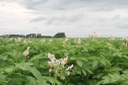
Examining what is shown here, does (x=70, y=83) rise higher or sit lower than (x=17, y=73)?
lower

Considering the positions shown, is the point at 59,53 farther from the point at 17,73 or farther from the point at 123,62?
the point at 17,73

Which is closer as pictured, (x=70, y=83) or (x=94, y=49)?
(x=70, y=83)

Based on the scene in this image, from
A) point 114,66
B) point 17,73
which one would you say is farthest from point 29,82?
point 114,66

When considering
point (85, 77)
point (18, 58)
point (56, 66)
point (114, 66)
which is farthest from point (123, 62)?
point (56, 66)

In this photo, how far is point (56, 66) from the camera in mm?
3852

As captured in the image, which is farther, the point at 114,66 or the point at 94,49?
the point at 94,49

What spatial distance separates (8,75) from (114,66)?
76.6 inches

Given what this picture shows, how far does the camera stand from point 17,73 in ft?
12.9

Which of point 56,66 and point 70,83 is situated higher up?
point 56,66

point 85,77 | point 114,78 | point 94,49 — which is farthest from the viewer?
point 94,49

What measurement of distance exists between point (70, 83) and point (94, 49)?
4.13ft

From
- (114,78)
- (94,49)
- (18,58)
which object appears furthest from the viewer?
(94,49)

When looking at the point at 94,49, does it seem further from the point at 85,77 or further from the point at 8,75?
the point at 8,75

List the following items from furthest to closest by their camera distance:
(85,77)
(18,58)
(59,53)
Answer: (59,53) < (85,77) < (18,58)
